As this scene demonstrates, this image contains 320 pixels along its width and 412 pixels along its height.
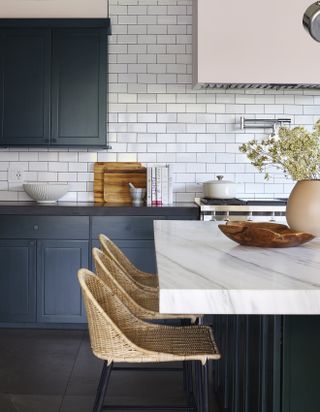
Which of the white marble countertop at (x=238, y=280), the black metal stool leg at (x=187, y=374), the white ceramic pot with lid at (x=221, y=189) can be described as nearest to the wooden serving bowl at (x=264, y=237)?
the white marble countertop at (x=238, y=280)

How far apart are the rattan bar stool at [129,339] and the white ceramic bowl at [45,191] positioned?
8.67ft

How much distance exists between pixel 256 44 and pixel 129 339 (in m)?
3.09

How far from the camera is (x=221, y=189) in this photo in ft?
13.8

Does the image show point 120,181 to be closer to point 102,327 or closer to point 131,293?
point 131,293

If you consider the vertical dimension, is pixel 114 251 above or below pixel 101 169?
below

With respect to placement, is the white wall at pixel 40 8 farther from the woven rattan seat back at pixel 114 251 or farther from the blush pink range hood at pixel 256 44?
the woven rattan seat back at pixel 114 251

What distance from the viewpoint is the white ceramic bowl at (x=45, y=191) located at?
425 centimetres

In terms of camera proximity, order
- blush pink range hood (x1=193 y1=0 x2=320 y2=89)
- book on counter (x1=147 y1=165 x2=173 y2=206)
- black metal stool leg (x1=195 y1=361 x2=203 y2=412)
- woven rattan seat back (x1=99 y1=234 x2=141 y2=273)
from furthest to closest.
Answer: book on counter (x1=147 y1=165 x2=173 y2=206), blush pink range hood (x1=193 y1=0 x2=320 y2=89), woven rattan seat back (x1=99 y1=234 x2=141 y2=273), black metal stool leg (x1=195 y1=361 x2=203 y2=412)

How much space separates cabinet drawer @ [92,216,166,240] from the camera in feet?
12.9

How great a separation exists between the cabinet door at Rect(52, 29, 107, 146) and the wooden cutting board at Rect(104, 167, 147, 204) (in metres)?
0.36

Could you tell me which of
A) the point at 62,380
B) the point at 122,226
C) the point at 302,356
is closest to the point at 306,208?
the point at 302,356

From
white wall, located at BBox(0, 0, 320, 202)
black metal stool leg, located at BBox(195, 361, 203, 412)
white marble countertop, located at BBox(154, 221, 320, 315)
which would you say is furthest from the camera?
white wall, located at BBox(0, 0, 320, 202)

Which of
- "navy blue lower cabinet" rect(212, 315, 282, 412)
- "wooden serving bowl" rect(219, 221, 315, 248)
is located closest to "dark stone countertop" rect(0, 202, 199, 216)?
"navy blue lower cabinet" rect(212, 315, 282, 412)

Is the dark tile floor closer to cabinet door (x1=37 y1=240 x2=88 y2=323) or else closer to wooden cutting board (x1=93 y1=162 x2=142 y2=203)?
cabinet door (x1=37 y1=240 x2=88 y2=323)
